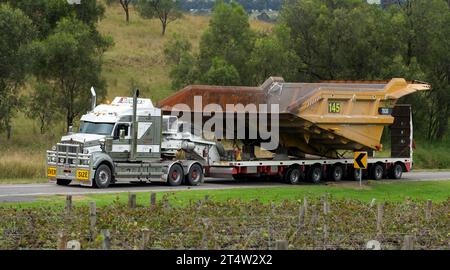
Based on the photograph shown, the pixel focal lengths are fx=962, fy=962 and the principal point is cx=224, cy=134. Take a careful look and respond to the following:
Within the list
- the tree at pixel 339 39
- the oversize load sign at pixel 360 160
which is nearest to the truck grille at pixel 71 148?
the oversize load sign at pixel 360 160

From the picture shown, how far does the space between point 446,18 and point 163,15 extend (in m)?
35.1

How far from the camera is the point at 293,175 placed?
39000 millimetres

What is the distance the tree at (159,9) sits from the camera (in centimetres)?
8825

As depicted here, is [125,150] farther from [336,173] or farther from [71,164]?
[336,173]

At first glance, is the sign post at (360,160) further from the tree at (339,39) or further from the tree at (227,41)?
the tree at (339,39)

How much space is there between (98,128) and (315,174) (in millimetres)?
10403

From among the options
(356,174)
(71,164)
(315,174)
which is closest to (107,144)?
(71,164)

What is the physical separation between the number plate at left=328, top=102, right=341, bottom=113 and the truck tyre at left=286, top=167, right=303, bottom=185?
8.97 ft

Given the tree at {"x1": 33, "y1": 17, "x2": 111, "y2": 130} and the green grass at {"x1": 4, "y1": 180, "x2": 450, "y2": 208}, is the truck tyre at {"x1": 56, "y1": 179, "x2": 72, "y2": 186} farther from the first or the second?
the tree at {"x1": 33, "y1": 17, "x2": 111, "y2": 130}

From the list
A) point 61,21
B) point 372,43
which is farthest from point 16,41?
point 372,43

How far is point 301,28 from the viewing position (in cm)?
6028

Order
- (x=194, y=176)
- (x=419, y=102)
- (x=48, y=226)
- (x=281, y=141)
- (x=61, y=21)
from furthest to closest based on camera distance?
(x=419, y=102) → (x=61, y=21) → (x=281, y=141) → (x=194, y=176) → (x=48, y=226)

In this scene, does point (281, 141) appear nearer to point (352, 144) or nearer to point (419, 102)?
point (352, 144)

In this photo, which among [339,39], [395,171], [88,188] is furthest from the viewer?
[339,39]
